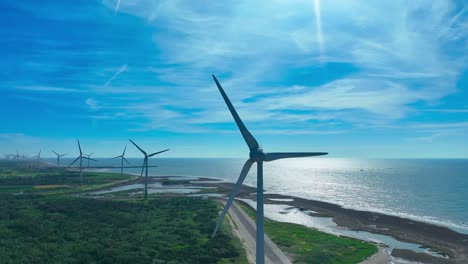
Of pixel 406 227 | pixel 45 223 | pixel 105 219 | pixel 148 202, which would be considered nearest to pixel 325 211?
pixel 406 227

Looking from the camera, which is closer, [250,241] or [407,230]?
[250,241]

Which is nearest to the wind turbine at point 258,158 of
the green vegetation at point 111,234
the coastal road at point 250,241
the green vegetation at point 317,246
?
the green vegetation at point 111,234

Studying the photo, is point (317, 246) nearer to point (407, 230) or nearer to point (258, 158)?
point (258, 158)

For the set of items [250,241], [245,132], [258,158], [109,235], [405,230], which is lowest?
[405,230]

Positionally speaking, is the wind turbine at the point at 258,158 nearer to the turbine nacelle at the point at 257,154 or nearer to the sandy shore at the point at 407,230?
the turbine nacelle at the point at 257,154

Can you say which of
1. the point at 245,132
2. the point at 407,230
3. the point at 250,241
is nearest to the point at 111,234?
the point at 250,241

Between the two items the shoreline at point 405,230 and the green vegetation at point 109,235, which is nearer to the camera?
the green vegetation at point 109,235
